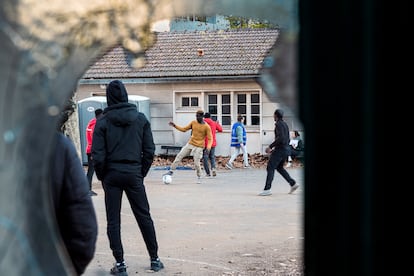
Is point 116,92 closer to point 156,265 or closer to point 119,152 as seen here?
point 119,152

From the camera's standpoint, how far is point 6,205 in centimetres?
143

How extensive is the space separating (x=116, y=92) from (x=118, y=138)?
0.42m

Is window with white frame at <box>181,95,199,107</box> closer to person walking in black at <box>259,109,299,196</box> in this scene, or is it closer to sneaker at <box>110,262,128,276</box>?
person walking in black at <box>259,109,299,196</box>

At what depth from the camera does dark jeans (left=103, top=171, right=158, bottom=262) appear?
686 cm

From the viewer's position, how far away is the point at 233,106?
25094 millimetres

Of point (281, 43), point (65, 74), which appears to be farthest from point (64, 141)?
point (281, 43)

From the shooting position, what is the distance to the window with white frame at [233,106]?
983 inches

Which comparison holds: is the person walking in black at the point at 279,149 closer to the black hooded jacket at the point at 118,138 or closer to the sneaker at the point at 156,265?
the sneaker at the point at 156,265

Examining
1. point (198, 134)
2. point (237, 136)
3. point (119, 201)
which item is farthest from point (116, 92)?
point (237, 136)

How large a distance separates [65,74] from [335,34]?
57 cm

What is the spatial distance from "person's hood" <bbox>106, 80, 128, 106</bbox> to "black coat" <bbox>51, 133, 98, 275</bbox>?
11.9 ft

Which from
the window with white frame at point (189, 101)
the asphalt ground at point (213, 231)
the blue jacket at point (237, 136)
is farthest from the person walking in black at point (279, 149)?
the window with white frame at point (189, 101)

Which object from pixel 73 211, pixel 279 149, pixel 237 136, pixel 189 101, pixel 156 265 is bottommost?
pixel 237 136

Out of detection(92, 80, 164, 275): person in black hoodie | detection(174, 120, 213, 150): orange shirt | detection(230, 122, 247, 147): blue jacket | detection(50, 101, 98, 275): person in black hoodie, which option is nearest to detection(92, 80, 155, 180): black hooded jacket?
detection(92, 80, 164, 275): person in black hoodie
